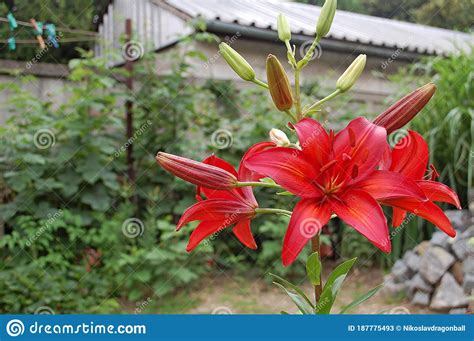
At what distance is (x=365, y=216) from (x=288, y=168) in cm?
8

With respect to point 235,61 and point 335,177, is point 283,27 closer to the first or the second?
point 235,61

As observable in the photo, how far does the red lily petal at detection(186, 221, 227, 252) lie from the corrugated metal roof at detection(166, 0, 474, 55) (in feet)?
10.7

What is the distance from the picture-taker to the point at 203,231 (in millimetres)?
626

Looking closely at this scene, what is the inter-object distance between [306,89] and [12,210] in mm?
2048

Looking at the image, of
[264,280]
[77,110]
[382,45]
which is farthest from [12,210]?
[382,45]

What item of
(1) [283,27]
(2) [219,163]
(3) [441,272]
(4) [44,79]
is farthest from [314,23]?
(2) [219,163]

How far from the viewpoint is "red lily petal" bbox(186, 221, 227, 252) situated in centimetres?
62

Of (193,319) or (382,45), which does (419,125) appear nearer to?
(382,45)

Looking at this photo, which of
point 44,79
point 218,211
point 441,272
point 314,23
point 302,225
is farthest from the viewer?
point 314,23

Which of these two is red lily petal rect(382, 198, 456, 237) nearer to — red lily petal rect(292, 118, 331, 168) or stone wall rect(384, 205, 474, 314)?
red lily petal rect(292, 118, 331, 168)

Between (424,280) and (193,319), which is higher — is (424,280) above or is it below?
above

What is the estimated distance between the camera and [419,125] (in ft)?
11.3

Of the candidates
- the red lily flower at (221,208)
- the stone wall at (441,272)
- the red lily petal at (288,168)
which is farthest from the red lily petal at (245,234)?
the stone wall at (441,272)

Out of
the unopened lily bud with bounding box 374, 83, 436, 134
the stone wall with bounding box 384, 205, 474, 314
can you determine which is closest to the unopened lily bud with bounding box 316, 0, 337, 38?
the unopened lily bud with bounding box 374, 83, 436, 134
